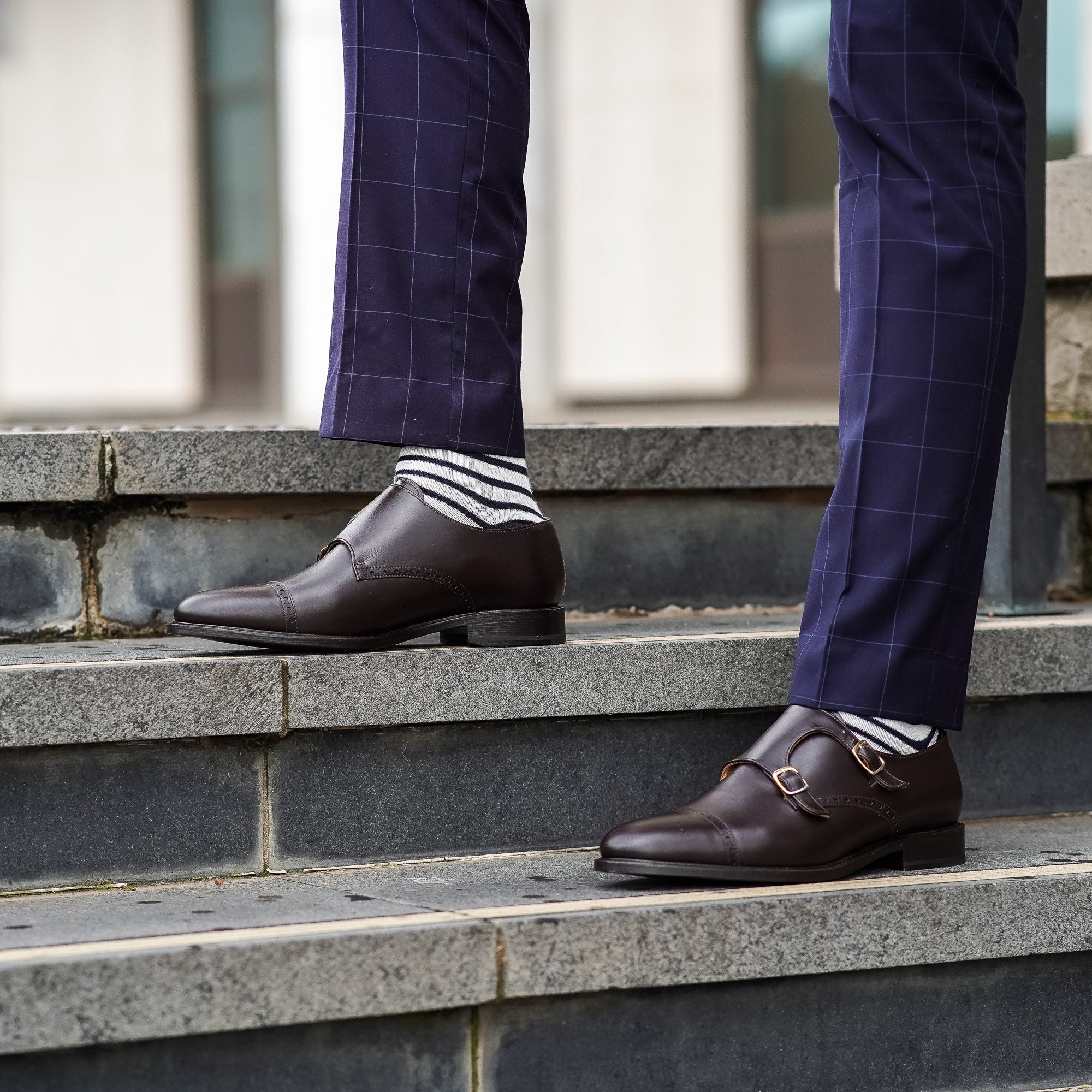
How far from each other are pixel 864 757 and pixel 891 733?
0.15 ft

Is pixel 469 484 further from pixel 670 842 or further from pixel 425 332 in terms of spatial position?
pixel 670 842

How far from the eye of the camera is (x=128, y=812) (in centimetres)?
130

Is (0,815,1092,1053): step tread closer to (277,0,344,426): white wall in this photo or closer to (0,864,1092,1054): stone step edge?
(0,864,1092,1054): stone step edge

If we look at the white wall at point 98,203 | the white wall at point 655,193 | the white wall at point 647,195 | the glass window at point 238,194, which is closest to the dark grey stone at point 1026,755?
the white wall at point 647,195

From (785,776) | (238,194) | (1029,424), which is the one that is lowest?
(785,776)

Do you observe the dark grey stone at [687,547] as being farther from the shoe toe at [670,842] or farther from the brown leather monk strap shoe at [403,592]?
the shoe toe at [670,842]

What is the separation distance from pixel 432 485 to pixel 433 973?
0.53m

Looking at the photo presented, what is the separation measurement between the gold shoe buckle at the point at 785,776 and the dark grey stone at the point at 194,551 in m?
0.66

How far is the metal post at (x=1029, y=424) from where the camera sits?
175 cm

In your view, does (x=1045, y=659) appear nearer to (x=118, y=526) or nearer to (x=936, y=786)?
(x=936, y=786)

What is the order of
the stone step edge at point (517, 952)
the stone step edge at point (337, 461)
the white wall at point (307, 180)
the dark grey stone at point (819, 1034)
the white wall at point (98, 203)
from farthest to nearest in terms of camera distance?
the white wall at point (98, 203)
the white wall at point (307, 180)
the stone step edge at point (337, 461)
the dark grey stone at point (819, 1034)
the stone step edge at point (517, 952)

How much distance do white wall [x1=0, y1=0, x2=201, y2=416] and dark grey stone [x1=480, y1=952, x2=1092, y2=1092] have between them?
6.76 m

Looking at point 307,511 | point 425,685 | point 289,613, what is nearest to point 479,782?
point 425,685

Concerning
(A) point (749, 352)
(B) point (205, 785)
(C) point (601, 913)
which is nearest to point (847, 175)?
(C) point (601, 913)
